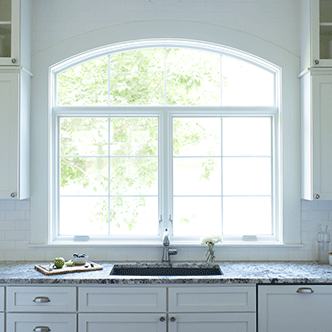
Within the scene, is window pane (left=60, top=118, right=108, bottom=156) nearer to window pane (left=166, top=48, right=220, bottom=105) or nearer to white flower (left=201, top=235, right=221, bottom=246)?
window pane (left=166, top=48, right=220, bottom=105)

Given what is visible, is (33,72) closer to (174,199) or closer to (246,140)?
(174,199)

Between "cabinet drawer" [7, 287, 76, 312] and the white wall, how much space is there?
60 cm

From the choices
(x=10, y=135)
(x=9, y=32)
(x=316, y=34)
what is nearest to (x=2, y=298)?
(x=10, y=135)

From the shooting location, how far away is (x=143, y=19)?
119 inches

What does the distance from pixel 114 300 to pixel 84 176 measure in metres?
1.16

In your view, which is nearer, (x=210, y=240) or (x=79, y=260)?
(x=79, y=260)

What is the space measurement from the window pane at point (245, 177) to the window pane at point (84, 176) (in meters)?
1.10

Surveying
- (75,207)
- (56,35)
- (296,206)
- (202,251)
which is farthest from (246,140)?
(56,35)

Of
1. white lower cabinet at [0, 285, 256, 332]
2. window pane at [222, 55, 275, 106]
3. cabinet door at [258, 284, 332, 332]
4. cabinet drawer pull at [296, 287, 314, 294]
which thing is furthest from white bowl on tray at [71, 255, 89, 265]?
window pane at [222, 55, 275, 106]

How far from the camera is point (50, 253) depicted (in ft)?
9.82

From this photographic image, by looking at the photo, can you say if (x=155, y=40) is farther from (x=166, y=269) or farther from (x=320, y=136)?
(x=166, y=269)

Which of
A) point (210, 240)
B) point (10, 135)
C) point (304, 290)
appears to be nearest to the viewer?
point (304, 290)

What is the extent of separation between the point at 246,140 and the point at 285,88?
0.55 m

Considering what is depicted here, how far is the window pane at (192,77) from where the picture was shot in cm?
311
